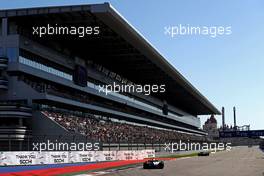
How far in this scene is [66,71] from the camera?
206 ft

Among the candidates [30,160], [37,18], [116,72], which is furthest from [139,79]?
[30,160]

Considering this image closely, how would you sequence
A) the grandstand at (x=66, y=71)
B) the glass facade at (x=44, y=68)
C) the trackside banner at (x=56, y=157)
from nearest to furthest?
1. the trackside banner at (x=56, y=157)
2. the grandstand at (x=66, y=71)
3. the glass facade at (x=44, y=68)

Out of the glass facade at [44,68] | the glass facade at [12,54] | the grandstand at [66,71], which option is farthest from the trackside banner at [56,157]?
the glass facade at [12,54]

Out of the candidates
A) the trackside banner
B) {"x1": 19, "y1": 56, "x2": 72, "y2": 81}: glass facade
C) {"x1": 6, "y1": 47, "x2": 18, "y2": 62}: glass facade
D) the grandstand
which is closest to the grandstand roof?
the grandstand

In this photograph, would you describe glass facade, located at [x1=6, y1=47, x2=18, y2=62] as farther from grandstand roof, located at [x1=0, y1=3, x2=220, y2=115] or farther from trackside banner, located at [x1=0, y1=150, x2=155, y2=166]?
trackside banner, located at [x1=0, y1=150, x2=155, y2=166]

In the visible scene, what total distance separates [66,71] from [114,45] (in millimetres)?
7601

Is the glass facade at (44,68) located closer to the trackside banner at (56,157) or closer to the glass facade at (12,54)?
the glass facade at (12,54)

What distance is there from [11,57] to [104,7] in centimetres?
1240

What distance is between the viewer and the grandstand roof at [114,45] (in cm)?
4894

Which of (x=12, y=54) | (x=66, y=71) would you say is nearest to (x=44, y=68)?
(x=12, y=54)

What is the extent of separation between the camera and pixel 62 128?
48875 millimetres

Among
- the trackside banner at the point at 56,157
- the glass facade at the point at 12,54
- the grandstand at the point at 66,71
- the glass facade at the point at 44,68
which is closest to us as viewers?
the trackside banner at the point at 56,157

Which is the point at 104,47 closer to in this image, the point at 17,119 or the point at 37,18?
the point at 37,18

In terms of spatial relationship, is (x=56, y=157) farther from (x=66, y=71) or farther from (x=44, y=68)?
(x=66, y=71)
